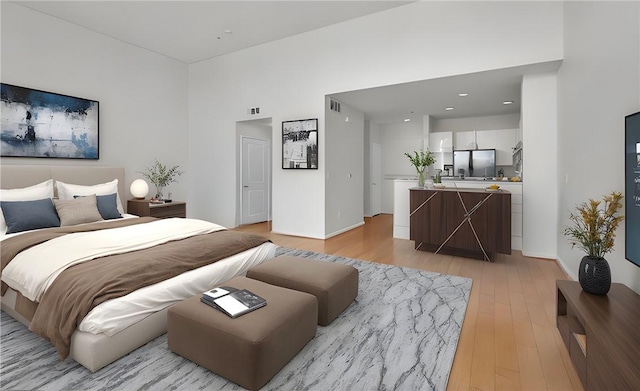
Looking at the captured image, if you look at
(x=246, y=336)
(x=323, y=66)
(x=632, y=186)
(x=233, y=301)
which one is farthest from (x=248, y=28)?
(x=632, y=186)

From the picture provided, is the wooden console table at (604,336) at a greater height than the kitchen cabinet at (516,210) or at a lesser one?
lesser

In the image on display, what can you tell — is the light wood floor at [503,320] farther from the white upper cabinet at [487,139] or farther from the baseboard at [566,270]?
the white upper cabinet at [487,139]

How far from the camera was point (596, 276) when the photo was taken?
6.12 ft

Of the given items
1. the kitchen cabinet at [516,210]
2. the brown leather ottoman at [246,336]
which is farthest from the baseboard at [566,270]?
the brown leather ottoman at [246,336]

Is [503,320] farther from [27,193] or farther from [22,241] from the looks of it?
[27,193]

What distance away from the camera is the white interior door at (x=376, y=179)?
8.03 meters

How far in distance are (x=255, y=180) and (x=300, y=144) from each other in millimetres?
1900

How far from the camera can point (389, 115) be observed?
709 centimetres

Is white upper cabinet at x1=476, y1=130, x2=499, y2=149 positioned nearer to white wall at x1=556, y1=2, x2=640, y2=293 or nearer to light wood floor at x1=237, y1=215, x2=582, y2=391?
white wall at x1=556, y1=2, x2=640, y2=293

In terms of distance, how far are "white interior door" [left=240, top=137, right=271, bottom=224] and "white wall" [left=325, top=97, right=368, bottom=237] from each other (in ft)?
6.71

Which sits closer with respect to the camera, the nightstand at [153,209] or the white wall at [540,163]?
the white wall at [540,163]

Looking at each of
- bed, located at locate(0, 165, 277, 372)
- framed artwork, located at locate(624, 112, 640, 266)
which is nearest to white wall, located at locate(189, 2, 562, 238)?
framed artwork, located at locate(624, 112, 640, 266)

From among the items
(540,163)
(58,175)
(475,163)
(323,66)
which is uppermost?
(323,66)

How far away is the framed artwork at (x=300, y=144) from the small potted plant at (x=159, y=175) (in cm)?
220
